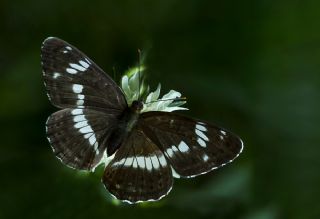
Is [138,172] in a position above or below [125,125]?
below

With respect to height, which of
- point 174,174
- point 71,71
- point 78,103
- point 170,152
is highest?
point 71,71

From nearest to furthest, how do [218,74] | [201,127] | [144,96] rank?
[201,127], [144,96], [218,74]

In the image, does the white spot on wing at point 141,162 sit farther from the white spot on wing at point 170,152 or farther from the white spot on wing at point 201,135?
the white spot on wing at point 201,135

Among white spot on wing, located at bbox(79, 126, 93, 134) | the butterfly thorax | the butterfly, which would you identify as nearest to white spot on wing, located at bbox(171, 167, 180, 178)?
the butterfly

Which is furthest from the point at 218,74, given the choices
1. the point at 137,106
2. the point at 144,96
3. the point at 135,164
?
the point at 135,164

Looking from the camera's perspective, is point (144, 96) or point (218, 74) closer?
point (144, 96)

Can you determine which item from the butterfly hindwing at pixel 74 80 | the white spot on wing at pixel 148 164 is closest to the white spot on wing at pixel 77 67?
the butterfly hindwing at pixel 74 80

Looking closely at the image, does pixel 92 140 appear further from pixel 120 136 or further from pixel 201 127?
pixel 201 127
